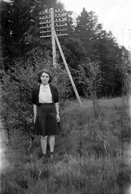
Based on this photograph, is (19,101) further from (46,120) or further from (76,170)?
(76,170)

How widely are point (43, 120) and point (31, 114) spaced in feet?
3.97

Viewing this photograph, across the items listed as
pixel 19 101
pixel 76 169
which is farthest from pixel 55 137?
pixel 76 169

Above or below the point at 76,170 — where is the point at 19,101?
above

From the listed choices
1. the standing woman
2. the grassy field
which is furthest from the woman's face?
the grassy field

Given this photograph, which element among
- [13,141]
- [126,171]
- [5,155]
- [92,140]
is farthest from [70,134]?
[126,171]

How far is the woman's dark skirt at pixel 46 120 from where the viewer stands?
406 cm

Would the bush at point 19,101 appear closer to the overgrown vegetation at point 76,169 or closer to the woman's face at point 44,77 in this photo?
the overgrown vegetation at point 76,169

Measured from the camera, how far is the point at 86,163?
3.25 meters

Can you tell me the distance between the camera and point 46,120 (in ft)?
13.5

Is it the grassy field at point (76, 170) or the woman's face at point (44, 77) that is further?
the woman's face at point (44, 77)

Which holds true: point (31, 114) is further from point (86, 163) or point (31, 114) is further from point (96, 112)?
point (96, 112)

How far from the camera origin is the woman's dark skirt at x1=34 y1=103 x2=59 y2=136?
4062mm

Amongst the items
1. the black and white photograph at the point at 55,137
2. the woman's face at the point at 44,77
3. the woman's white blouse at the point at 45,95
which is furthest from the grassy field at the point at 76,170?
the woman's face at the point at 44,77

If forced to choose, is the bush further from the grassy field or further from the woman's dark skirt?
the woman's dark skirt
